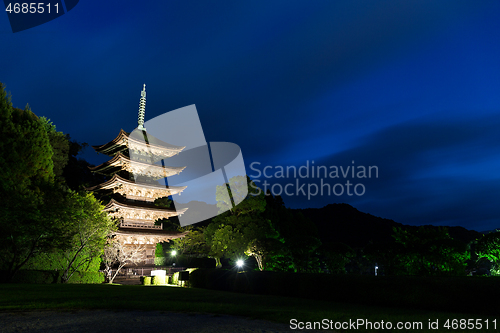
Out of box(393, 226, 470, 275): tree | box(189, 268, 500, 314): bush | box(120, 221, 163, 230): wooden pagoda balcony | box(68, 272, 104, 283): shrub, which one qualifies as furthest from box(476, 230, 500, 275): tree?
box(120, 221, 163, 230): wooden pagoda balcony

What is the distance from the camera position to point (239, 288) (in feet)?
50.3

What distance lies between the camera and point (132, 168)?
120 feet

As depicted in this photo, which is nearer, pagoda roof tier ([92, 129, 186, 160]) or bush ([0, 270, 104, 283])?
bush ([0, 270, 104, 283])

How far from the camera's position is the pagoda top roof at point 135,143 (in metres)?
36.0

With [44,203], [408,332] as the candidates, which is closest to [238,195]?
[44,203]

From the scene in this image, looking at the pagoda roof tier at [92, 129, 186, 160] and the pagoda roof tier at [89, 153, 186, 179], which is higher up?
the pagoda roof tier at [92, 129, 186, 160]

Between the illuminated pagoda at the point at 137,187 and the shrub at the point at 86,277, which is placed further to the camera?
the illuminated pagoda at the point at 137,187

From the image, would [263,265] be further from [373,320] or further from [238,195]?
[373,320]

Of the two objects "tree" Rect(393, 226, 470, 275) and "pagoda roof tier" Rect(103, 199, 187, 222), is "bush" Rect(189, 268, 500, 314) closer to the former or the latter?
"tree" Rect(393, 226, 470, 275)

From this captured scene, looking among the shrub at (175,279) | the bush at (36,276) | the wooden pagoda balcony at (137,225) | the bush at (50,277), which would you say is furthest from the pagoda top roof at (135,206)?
the shrub at (175,279)

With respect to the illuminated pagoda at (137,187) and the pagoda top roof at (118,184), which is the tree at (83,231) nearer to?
the illuminated pagoda at (137,187)

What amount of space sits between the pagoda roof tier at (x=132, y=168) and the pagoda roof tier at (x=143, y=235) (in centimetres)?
753

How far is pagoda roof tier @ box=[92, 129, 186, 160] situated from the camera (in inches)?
1423

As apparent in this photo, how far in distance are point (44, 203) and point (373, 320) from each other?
21.7 m
